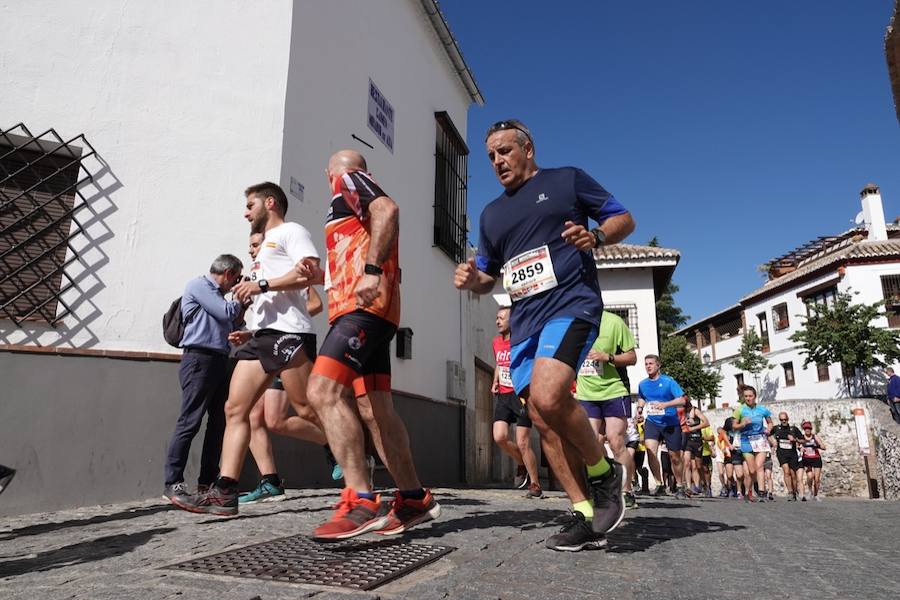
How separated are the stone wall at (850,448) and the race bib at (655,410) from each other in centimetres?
1135

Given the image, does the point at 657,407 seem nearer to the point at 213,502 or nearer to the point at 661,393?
the point at 661,393

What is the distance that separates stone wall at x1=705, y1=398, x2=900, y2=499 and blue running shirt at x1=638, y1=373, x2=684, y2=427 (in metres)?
11.2

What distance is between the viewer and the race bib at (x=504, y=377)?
7.44 metres

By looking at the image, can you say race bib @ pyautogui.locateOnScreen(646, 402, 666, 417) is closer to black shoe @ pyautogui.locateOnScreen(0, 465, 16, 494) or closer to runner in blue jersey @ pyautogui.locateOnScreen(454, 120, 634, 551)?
runner in blue jersey @ pyautogui.locateOnScreen(454, 120, 634, 551)

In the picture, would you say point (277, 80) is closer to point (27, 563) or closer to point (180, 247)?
point (180, 247)

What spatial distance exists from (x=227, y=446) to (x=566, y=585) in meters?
2.48

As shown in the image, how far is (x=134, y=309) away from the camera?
5527 millimetres

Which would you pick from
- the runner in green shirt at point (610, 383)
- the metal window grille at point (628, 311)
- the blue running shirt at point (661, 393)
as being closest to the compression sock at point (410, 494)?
the runner in green shirt at point (610, 383)

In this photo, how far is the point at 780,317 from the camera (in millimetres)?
34656

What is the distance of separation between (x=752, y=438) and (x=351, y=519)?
10581 mm

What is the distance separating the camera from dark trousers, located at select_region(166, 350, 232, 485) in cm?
413

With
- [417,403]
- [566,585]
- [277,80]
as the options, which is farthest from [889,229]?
[566,585]

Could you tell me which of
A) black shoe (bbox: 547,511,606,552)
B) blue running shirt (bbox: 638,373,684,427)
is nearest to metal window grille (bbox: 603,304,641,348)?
blue running shirt (bbox: 638,373,684,427)

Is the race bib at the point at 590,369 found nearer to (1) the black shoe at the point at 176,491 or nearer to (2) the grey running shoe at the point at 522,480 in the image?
(2) the grey running shoe at the point at 522,480
